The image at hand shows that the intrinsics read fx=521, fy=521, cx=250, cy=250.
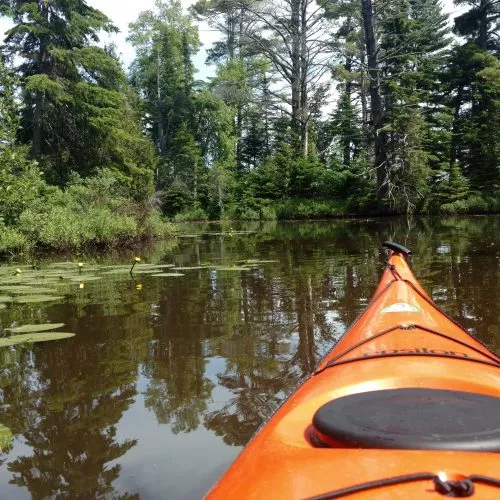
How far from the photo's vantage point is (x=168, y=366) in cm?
359

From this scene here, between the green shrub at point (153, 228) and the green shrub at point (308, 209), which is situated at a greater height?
the green shrub at point (308, 209)

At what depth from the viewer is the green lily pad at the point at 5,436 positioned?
8.05 ft

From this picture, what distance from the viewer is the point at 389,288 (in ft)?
11.6

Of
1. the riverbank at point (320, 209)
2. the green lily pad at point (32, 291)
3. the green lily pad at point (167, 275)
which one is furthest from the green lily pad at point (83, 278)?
the riverbank at point (320, 209)

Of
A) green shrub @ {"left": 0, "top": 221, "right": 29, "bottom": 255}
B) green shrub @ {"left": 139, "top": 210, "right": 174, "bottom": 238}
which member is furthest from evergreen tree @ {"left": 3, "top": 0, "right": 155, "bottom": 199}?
green shrub @ {"left": 0, "top": 221, "right": 29, "bottom": 255}

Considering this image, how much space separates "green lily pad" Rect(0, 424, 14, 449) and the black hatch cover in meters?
1.75

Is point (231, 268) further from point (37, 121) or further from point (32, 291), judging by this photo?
point (37, 121)

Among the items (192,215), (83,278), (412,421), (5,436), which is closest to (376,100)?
(192,215)

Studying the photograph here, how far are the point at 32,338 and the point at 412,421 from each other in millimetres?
3491

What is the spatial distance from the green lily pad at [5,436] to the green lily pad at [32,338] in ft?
4.89

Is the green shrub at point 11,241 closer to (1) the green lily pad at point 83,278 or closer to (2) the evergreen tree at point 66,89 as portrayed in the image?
(1) the green lily pad at point 83,278

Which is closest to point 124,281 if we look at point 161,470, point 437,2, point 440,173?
point 161,470

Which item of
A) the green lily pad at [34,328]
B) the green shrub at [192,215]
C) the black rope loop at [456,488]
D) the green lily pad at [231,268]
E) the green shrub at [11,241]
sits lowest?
the green lily pad at [34,328]

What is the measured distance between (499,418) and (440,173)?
24.0 m
